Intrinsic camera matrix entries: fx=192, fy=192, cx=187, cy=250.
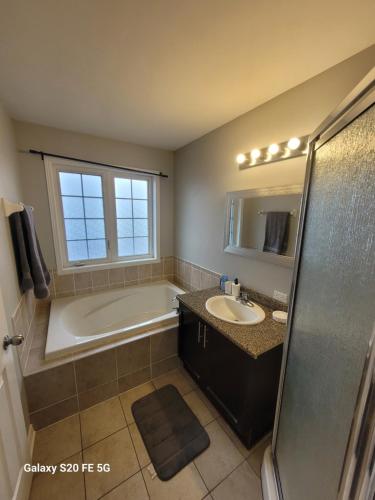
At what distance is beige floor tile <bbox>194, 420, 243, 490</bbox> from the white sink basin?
0.80 metres

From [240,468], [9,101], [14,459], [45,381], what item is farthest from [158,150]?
[240,468]

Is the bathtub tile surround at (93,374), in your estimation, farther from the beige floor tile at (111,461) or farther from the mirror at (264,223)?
the mirror at (264,223)

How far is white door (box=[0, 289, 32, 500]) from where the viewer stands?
815mm

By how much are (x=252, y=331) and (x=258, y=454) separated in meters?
0.80

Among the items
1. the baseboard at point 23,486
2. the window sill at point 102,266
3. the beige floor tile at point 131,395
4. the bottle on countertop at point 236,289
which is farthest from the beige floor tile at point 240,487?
the window sill at point 102,266

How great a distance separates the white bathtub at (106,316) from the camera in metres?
1.59

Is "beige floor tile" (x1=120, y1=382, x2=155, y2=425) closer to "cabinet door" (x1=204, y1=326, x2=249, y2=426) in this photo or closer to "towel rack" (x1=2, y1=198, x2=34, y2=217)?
"cabinet door" (x1=204, y1=326, x2=249, y2=426)

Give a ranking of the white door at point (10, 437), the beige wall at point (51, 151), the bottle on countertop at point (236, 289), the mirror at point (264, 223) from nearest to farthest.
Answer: the white door at point (10, 437) < the mirror at point (264, 223) < the bottle on countertop at point (236, 289) < the beige wall at point (51, 151)

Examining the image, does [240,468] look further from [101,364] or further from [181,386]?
[101,364]

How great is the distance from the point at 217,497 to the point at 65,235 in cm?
253

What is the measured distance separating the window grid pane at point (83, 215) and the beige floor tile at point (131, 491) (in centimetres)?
202

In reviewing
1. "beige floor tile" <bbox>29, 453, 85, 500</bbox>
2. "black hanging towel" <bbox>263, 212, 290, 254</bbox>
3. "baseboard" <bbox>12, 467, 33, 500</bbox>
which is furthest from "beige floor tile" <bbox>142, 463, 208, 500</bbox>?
"black hanging towel" <bbox>263, 212, 290, 254</bbox>

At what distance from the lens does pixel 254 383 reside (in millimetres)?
1191

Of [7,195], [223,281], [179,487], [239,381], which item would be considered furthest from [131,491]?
[7,195]
